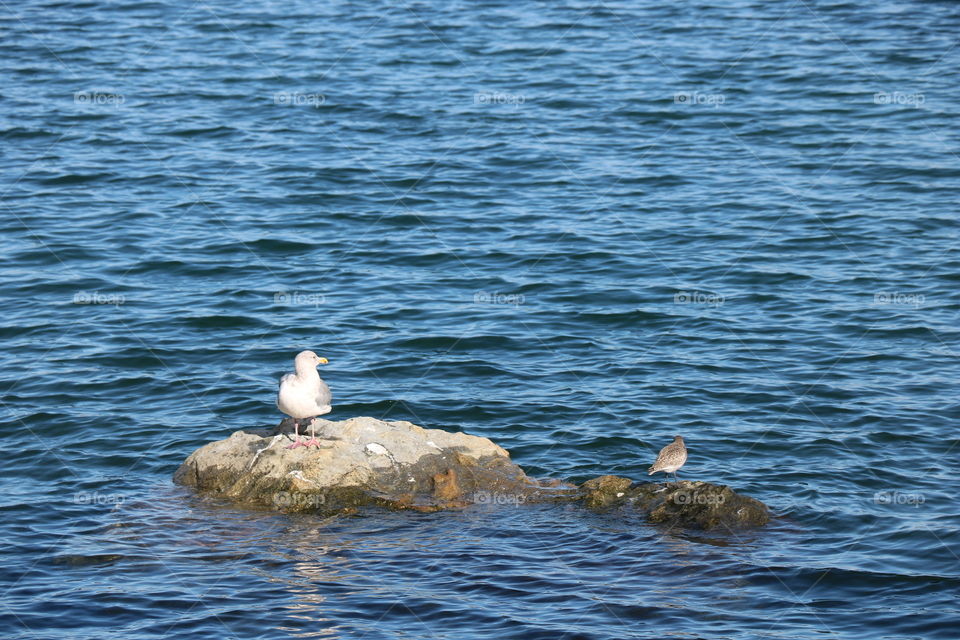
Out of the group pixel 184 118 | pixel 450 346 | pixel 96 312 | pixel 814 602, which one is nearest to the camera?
pixel 814 602

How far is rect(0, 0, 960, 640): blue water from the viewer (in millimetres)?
11570

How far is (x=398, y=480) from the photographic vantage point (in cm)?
1316

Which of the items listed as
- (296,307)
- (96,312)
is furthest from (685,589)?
(96,312)

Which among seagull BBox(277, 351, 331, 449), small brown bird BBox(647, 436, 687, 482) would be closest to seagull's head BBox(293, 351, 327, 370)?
seagull BBox(277, 351, 331, 449)

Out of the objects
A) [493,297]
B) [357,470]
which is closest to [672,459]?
[357,470]

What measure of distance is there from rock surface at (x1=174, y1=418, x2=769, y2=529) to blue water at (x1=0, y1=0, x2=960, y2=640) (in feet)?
0.95

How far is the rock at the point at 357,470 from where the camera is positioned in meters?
12.9

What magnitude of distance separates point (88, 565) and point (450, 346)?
7419 mm

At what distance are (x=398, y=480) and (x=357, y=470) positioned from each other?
46cm

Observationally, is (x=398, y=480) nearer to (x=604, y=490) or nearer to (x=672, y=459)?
(x=604, y=490)

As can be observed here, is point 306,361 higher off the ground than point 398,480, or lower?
higher

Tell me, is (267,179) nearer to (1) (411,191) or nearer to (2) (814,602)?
(1) (411,191)

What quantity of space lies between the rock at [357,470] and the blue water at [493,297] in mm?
314

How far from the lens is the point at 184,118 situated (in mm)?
28078
